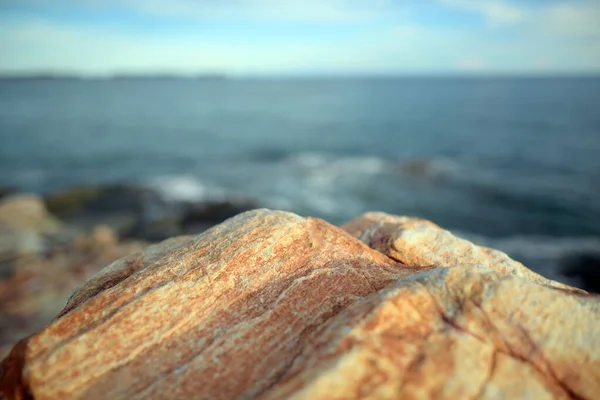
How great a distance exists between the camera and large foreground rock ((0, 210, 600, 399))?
3.49 metres

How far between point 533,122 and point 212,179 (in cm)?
5300

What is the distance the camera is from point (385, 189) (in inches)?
1243

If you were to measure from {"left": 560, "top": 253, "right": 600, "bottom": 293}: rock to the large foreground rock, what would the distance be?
1632 centimetres

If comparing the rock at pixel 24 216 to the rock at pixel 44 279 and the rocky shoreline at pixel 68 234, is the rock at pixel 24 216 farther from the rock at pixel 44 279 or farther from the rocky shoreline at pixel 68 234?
the rock at pixel 44 279

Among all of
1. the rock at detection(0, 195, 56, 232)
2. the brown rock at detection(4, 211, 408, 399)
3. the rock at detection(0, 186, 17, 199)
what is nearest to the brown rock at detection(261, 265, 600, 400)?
the brown rock at detection(4, 211, 408, 399)

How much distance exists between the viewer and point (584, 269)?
18.2 meters

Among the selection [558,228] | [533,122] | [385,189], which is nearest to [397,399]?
[558,228]

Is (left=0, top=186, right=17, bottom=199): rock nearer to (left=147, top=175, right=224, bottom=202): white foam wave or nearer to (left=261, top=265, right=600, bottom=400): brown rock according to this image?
(left=147, top=175, right=224, bottom=202): white foam wave

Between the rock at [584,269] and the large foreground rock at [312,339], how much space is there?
53.6 ft

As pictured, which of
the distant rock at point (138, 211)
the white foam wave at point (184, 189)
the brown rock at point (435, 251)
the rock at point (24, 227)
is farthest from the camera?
the white foam wave at point (184, 189)

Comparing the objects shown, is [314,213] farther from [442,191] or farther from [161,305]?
[161,305]

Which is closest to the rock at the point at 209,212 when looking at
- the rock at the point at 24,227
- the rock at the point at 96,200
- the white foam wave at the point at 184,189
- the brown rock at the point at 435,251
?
the white foam wave at the point at 184,189

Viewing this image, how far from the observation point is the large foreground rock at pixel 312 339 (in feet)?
11.5

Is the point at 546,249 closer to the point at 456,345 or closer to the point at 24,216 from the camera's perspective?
the point at 456,345
